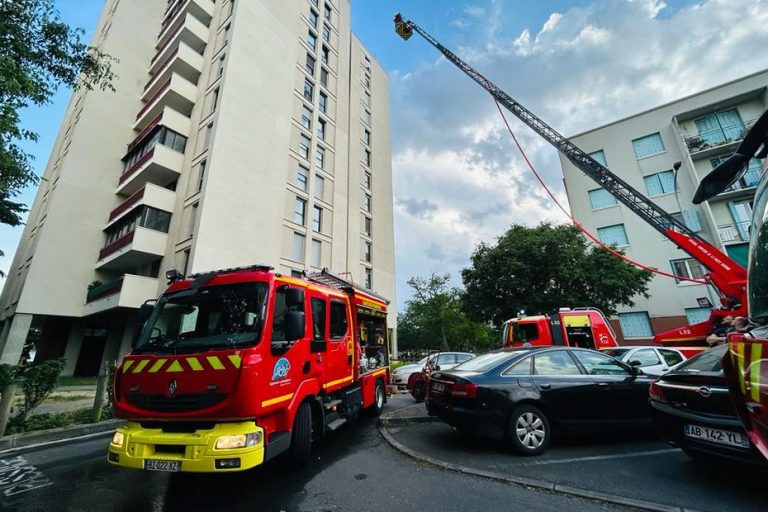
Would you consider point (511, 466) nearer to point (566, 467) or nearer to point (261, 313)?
point (566, 467)

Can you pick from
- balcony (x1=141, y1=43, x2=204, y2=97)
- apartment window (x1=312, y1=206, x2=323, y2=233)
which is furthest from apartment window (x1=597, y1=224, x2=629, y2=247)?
balcony (x1=141, y1=43, x2=204, y2=97)

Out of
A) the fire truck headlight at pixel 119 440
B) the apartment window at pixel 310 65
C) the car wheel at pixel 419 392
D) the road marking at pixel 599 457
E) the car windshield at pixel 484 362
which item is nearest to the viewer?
the fire truck headlight at pixel 119 440

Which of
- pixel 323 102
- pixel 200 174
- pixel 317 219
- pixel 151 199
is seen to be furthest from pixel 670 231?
pixel 323 102

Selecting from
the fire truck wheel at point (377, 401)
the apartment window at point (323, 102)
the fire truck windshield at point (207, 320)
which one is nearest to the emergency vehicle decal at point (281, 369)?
the fire truck windshield at point (207, 320)

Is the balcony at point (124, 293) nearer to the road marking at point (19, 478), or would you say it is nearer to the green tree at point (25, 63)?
the green tree at point (25, 63)

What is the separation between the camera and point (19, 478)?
4312 millimetres

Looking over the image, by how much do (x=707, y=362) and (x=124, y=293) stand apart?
19.4 metres

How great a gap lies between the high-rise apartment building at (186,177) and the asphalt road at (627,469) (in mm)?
14832

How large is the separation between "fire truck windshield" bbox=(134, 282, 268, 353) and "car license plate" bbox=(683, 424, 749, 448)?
4.86 metres

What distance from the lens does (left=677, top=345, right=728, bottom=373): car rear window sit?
145 inches

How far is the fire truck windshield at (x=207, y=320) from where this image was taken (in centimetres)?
388

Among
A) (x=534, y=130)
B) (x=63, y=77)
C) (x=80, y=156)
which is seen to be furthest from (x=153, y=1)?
(x=534, y=130)

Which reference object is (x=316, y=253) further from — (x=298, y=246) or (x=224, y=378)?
(x=224, y=378)

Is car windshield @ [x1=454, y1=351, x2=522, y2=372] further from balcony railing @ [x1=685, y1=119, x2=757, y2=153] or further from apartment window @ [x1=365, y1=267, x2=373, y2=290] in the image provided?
balcony railing @ [x1=685, y1=119, x2=757, y2=153]
